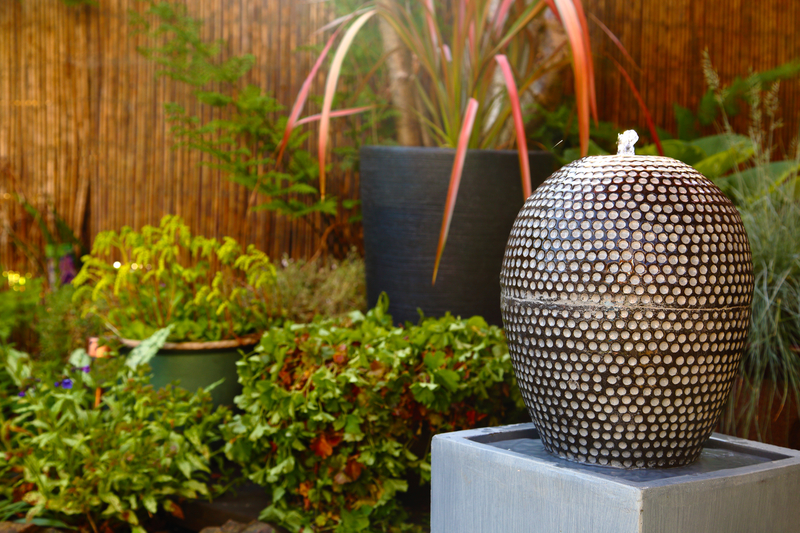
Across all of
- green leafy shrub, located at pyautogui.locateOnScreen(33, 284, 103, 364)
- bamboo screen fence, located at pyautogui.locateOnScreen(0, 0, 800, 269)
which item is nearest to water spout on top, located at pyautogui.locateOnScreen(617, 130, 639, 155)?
green leafy shrub, located at pyautogui.locateOnScreen(33, 284, 103, 364)

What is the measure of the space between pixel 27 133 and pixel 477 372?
11.5ft

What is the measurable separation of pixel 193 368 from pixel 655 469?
64.3 inches

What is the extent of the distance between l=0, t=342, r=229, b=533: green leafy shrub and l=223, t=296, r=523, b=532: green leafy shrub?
7.9 inches

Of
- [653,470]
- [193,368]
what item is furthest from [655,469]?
[193,368]

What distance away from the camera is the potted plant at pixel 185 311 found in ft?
7.28

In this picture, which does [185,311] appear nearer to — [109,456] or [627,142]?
[109,456]

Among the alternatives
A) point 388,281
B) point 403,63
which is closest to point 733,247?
point 388,281

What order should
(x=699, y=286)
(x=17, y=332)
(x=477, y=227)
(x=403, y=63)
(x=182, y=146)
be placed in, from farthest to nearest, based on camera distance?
(x=182, y=146) → (x=17, y=332) → (x=403, y=63) → (x=477, y=227) → (x=699, y=286)

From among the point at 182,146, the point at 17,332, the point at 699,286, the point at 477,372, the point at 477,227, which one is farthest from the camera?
the point at 182,146

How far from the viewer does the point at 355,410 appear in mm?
1575

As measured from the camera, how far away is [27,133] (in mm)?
3934

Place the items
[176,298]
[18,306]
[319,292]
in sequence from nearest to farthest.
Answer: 1. [176,298]
2. [319,292]
3. [18,306]

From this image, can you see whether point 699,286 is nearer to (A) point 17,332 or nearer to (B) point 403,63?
(B) point 403,63

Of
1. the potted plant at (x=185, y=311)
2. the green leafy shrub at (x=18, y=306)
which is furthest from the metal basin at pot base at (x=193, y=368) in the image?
the green leafy shrub at (x=18, y=306)
